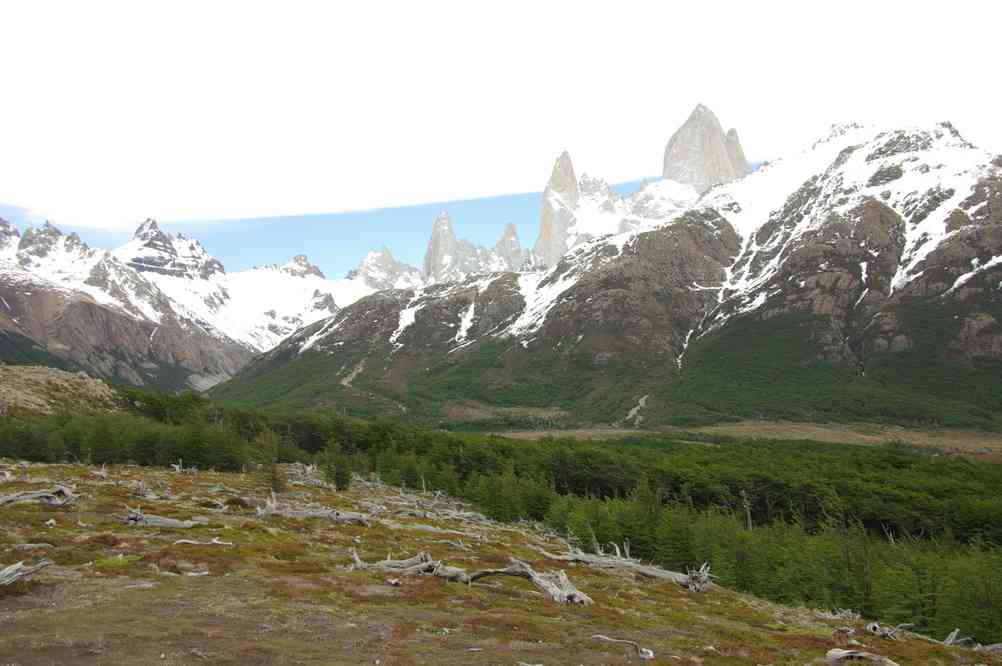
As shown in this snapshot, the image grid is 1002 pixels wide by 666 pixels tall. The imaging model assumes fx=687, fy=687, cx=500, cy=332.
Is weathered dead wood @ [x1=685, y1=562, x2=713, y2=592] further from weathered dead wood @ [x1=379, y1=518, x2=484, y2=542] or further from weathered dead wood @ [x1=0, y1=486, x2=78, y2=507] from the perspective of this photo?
weathered dead wood @ [x1=0, y1=486, x2=78, y2=507]

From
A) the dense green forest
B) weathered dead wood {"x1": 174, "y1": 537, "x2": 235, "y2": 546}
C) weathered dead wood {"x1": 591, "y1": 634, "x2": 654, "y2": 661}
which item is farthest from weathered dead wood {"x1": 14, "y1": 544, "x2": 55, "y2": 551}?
the dense green forest

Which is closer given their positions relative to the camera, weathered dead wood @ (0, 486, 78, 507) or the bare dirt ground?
the bare dirt ground

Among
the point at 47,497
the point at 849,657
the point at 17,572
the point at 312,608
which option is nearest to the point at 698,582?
the point at 849,657

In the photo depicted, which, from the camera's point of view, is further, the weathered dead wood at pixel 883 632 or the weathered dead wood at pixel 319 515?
the weathered dead wood at pixel 319 515

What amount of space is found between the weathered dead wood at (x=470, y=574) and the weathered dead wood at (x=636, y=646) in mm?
8315

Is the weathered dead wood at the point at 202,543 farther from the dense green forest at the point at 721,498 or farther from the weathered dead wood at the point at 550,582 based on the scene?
the dense green forest at the point at 721,498

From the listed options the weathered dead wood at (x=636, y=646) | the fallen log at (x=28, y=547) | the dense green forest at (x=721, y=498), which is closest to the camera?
the weathered dead wood at (x=636, y=646)

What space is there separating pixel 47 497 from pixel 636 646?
49200 millimetres

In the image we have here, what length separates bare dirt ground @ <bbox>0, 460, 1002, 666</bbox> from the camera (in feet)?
79.4

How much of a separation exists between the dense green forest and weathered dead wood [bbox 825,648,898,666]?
31.0m

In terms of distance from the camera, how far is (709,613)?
4497cm

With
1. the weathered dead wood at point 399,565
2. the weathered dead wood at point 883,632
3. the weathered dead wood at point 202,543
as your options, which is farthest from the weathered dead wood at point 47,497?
the weathered dead wood at point 883,632

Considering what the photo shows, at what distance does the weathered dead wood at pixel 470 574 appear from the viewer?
40062mm

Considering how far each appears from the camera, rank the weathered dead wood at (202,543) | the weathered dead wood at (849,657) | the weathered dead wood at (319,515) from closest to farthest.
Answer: the weathered dead wood at (849,657) < the weathered dead wood at (202,543) < the weathered dead wood at (319,515)
